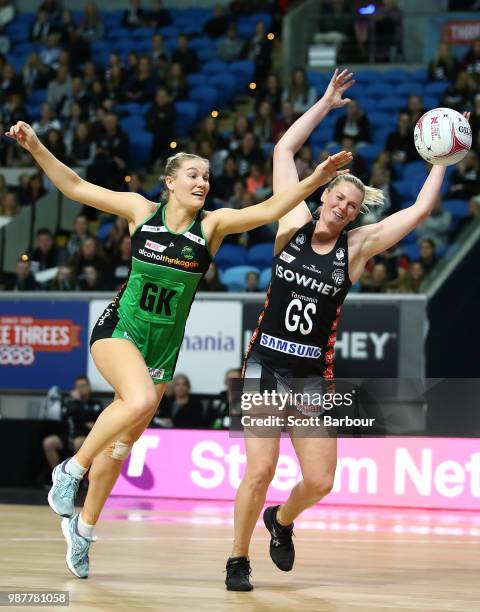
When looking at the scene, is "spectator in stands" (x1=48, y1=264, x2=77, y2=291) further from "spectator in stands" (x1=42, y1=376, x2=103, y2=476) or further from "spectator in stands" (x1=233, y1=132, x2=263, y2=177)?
"spectator in stands" (x1=233, y1=132, x2=263, y2=177)

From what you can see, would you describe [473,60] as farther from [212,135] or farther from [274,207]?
[274,207]

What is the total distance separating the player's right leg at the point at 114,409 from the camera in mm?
6719

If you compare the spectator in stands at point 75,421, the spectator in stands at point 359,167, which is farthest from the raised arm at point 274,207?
the spectator in stands at point 359,167

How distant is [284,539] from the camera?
7.41 metres

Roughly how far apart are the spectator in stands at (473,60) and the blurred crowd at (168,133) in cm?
2

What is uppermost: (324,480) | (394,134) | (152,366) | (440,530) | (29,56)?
(29,56)

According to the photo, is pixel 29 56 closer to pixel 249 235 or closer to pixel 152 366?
pixel 249 235

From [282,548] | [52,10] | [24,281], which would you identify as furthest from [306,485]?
[52,10]

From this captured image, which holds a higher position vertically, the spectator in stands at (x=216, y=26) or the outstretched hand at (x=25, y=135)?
the spectator in stands at (x=216, y=26)

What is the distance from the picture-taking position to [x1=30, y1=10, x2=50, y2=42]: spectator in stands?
23.4 m

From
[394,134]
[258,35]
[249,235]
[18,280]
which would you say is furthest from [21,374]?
[258,35]

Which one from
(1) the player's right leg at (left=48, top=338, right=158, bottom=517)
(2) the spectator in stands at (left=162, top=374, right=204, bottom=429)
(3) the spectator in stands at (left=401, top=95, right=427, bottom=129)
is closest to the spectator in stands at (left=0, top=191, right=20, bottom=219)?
(2) the spectator in stands at (left=162, top=374, right=204, bottom=429)

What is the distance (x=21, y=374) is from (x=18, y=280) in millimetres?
1284

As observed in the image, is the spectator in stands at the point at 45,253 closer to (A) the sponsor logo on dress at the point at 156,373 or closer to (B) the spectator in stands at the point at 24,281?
(B) the spectator in stands at the point at 24,281
